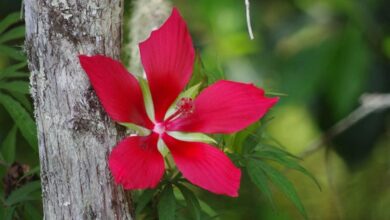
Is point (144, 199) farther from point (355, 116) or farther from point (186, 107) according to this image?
point (355, 116)

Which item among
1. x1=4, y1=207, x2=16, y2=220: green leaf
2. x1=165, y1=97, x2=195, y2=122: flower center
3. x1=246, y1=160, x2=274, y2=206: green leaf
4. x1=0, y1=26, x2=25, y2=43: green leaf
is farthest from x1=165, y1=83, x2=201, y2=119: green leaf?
x1=0, y1=26, x2=25, y2=43: green leaf

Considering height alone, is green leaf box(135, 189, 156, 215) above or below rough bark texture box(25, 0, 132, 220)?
below

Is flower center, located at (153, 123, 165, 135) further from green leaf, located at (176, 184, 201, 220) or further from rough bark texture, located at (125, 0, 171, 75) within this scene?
rough bark texture, located at (125, 0, 171, 75)

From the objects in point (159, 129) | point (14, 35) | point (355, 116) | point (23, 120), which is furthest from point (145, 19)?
point (355, 116)

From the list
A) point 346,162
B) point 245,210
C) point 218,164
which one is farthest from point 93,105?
point 346,162

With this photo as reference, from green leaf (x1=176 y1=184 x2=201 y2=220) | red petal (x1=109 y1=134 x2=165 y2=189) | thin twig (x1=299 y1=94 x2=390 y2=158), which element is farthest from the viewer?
thin twig (x1=299 y1=94 x2=390 y2=158)

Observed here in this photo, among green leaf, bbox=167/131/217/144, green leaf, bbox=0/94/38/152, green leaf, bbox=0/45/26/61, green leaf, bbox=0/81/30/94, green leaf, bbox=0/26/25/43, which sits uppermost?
green leaf, bbox=0/26/25/43

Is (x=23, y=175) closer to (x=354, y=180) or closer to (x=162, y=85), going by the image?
(x=162, y=85)
